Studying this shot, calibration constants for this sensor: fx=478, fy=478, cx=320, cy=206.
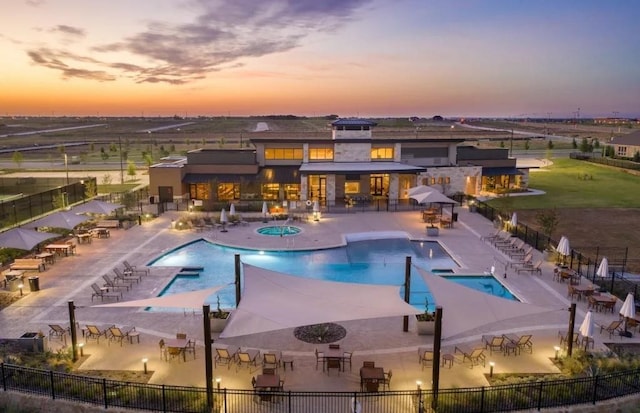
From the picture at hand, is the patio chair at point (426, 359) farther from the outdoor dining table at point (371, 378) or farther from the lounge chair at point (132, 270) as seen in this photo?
the lounge chair at point (132, 270)

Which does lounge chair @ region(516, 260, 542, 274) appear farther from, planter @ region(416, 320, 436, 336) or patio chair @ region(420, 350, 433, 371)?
patio chair @ region(420, 350, 433, 371)

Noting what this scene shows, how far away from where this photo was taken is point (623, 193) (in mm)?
47688

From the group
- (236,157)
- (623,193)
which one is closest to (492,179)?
(623,193)

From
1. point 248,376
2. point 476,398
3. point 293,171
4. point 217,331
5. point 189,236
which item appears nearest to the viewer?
point 476,398

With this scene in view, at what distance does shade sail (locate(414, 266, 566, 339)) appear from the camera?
13.0 m

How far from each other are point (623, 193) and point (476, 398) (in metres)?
44.8

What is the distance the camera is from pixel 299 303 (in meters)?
13.1

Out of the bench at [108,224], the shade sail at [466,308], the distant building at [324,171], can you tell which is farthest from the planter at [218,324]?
the distant building at [324,171]

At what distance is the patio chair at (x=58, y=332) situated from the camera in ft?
51.4

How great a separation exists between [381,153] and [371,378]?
114 feet

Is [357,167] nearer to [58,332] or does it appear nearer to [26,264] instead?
[26,264]

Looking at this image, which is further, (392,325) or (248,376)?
(392,325)

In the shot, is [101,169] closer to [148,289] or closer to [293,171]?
[293,171]

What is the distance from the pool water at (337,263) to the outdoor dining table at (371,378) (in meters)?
7.91
